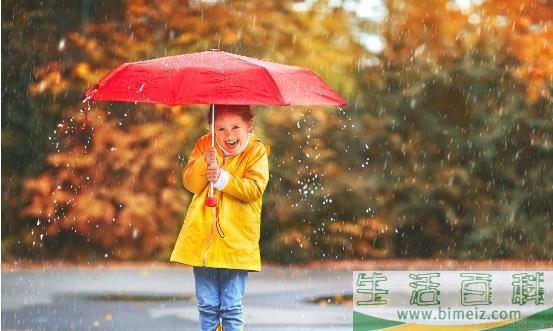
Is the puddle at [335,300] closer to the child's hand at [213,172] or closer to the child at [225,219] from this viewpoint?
the child at [225,219]

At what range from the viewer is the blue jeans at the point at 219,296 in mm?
5918

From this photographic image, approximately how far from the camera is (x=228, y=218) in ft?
19.2

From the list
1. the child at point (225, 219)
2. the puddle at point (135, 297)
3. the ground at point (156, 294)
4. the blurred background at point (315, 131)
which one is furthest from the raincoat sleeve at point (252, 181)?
the blurred background at point (315, 131)

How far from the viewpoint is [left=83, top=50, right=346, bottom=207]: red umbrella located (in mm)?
5551

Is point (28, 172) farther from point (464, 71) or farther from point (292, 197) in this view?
point (464, 71)

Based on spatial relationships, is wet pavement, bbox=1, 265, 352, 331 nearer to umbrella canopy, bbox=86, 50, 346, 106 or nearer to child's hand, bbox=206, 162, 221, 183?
child's hand, bbox=206, 162, 221, 183

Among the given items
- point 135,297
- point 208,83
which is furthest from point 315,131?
point 208,83

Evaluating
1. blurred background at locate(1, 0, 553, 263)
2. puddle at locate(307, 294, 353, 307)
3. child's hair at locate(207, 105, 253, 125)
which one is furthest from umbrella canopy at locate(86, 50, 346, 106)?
blurred background at locate(1, 0, 553, 263)

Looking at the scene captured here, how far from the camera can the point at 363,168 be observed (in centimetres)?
1070

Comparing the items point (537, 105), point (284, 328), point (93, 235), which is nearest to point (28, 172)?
point (93, 235)

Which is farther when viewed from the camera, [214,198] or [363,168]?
[363,168]

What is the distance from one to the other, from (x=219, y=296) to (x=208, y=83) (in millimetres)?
1145

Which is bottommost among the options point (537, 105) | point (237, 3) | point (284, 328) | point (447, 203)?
point (284, 328)

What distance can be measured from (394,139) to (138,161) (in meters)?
2.40
